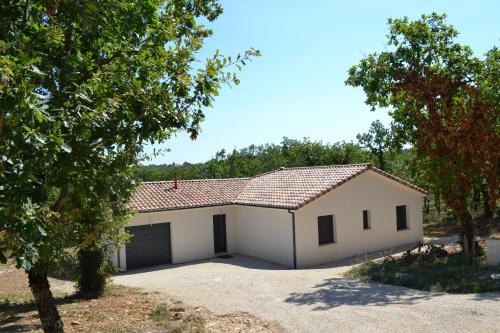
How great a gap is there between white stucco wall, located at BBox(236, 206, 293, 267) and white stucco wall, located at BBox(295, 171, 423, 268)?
606mm

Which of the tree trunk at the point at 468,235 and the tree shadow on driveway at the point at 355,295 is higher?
the tree trunk at the point at 468,235

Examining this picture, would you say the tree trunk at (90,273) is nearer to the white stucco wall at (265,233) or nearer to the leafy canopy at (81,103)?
the leafy canopy at (81,103)

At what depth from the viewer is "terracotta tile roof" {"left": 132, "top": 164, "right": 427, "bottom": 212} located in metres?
19.0

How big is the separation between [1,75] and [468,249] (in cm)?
1599

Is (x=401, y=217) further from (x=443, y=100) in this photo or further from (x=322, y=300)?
(x=322, y=300)

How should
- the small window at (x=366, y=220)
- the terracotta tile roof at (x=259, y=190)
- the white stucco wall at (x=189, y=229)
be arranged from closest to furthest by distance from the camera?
the terracotta tile roof at (x=259, y=190), the white stucco wall at (x=189, y=229), the small window at (x=366, y=220)

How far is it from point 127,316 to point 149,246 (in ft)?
30.3

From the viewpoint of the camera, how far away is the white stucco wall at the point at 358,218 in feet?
59.8

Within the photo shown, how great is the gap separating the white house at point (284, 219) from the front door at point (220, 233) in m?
0.05

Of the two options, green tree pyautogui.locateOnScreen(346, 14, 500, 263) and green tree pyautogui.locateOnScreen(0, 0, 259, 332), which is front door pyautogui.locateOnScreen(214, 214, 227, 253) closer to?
green tree pyautogui.locateOnScreen(346, 14, 500, 263)

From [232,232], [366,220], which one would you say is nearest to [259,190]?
[232,232]

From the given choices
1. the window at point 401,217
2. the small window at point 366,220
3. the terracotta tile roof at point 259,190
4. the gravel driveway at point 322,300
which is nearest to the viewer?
the gravel driveway at point 322,300

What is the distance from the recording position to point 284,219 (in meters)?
18.4

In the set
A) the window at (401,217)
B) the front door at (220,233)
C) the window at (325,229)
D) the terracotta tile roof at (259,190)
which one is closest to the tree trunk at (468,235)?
the terracotta tile roof at (259,190)
